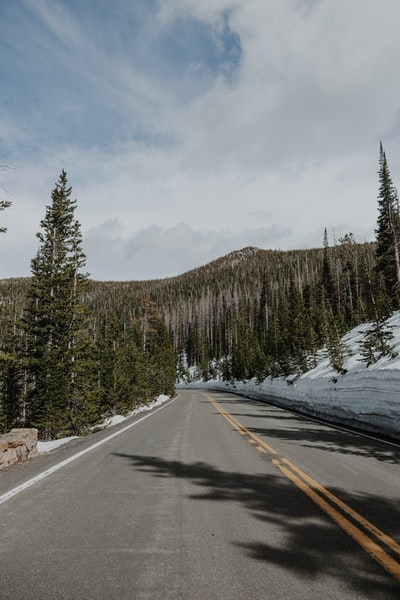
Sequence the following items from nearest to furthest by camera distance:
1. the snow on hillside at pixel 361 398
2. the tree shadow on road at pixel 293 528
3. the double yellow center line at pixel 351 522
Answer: the tree shadow on road at pixel 293 528, the double yellow center line at pixel 351 522, the snow on hillside at pixel 361 398

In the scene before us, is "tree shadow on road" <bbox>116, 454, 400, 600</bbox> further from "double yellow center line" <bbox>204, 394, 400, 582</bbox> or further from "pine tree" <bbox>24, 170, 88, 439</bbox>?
"pine tree" <bbox>24, 170, 88, 439</bbox>

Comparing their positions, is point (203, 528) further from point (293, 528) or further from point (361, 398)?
point (361, 398)

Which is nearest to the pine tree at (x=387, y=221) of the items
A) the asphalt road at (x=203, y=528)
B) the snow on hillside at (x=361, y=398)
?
the snow on hillside at (x=361, y=398)

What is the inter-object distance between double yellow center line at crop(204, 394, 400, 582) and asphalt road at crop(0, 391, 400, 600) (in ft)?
0.06

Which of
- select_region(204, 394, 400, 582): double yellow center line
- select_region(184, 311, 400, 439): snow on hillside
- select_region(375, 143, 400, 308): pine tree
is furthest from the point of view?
select_region(375, 143, 400, 308): pine tree

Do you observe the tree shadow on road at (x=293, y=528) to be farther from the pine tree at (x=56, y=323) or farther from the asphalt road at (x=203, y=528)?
the pine tree at (x=56, y=323)

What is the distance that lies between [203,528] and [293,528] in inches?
36.4

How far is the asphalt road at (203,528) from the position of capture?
2807mm

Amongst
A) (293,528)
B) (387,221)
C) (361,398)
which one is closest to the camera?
(293,528)

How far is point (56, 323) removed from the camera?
21047mm

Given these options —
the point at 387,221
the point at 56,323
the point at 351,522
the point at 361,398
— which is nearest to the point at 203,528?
the point at 351,522

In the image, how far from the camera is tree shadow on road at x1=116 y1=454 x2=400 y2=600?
2.93m

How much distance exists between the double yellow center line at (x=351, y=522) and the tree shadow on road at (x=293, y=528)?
83 mm

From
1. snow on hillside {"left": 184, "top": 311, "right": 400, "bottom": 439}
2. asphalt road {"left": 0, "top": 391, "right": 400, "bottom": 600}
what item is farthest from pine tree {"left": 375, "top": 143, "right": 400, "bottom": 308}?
asphalt road {"left": 0, "top": 391, "right": 400, "bottom": 600}
